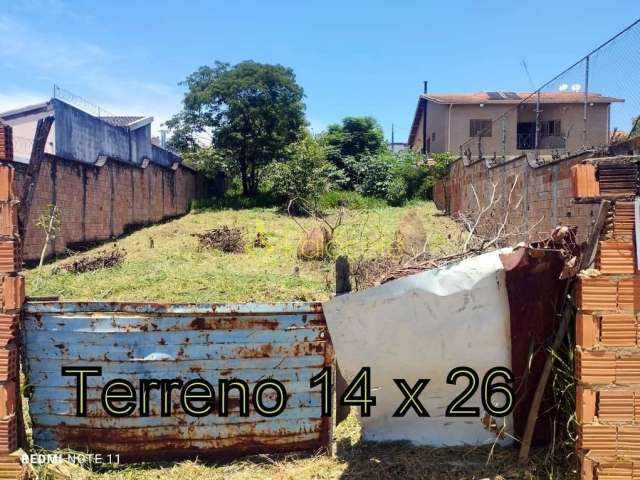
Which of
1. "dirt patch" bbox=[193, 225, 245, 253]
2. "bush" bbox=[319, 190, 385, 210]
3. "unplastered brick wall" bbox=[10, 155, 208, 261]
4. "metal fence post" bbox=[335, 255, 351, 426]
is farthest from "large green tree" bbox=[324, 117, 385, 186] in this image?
"metal fence post" bbox=[335, 255, 351, 426]

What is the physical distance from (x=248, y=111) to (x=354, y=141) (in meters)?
5.82

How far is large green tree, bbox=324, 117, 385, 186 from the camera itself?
24984 mm

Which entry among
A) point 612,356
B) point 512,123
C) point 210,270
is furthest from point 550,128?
point 612,356

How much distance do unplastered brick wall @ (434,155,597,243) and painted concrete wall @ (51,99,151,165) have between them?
35.0 feet

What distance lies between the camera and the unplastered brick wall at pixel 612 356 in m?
2.56

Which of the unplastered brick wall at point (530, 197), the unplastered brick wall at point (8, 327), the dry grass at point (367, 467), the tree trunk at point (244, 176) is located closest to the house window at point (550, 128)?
the unplastered brick wall at point (530, 197)

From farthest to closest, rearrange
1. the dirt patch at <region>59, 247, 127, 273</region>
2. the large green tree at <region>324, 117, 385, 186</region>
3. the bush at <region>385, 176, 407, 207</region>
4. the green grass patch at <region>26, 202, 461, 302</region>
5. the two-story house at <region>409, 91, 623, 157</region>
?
the large green tree at <region>324, 117, 385, 186</region> < the bush at <region>385, 176, 407, 207</region> < the dirt patch at <region>59, 247, 127, 273</region> < the two-story house at <region>409, 91, 623, 157</region> < the green grass patch at <region>26, 202, 461, 302</region>

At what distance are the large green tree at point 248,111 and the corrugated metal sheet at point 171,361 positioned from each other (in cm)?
2021

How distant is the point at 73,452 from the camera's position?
3.03 metres

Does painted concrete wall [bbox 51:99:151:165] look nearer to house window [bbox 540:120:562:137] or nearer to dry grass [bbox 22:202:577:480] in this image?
dry grass [bbox 22:202:577:480]

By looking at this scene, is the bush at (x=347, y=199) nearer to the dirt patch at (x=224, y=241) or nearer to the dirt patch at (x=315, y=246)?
the dirt patch at (x=224, y=241)

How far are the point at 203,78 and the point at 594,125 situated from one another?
19.3 metres

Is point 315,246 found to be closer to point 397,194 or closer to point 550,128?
point 550,128

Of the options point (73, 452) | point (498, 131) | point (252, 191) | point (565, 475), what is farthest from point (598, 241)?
point (252, 191)
